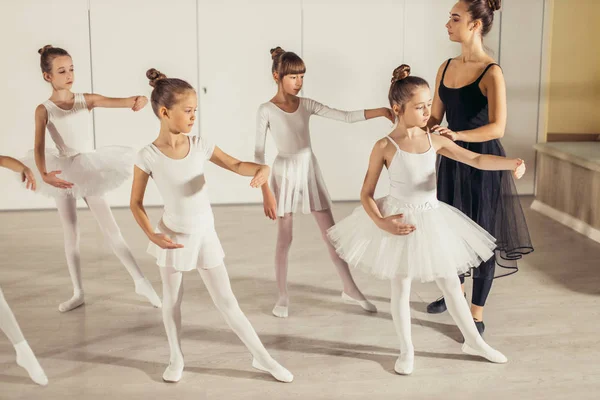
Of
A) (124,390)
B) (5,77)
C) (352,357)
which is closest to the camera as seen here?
(124,390)

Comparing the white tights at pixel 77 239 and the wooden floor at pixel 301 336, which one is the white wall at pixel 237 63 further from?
the white tights at pixel 77 239

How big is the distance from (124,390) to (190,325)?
25.9 inches

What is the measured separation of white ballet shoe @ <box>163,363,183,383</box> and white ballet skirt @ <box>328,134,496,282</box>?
0.74m

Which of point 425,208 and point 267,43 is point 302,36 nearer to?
point 267,43

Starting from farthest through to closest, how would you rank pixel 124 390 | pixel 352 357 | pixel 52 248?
pixel 52 248 < pixel 352 357 < pixel 124 390

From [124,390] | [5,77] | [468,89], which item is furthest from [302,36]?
[124,390]

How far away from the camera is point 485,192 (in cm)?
307

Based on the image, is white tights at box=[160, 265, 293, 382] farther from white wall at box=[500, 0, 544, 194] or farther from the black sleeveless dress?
white wall at box=[500, 0, 544, 194]

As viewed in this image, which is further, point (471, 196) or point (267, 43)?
point (267, 43)

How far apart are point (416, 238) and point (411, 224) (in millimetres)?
54

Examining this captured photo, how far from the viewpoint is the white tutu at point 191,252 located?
2594mm

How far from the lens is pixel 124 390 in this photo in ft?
8.73

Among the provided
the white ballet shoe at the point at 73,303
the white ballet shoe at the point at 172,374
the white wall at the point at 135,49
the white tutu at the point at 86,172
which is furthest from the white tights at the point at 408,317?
the white wall at the point at 135,49

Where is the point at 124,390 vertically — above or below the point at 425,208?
below
